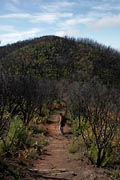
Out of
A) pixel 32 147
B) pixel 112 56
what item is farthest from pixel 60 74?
pixel 32 147

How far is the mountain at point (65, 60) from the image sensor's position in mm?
89188

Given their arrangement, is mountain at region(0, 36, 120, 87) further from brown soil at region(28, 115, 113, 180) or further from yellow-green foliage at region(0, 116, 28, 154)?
brown soil at region(28, 115, 113, 180)

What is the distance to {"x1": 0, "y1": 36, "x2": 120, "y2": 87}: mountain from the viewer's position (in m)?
89.2

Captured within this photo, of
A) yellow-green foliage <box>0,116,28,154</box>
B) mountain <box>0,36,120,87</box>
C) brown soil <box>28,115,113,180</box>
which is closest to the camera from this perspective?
brown soil <box>28,115,113,180</box>

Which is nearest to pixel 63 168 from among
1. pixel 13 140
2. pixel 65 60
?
pixel 13 140

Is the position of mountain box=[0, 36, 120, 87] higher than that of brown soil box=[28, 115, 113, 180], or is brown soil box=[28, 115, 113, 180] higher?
mountain box=[0, 36, 120, 87]

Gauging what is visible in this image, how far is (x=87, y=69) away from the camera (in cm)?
9962

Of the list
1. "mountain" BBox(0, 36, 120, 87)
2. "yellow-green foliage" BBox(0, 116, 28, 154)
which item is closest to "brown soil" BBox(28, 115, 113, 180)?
"yellow-green foliage" BBox(0, 116, 28, 154)

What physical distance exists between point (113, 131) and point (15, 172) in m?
3.33

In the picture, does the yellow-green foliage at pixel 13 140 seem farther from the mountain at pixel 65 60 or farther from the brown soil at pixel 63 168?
the mountain at pixel 65 60

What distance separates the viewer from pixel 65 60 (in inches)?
4163

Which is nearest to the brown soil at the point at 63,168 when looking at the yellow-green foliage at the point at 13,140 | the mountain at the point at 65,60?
the yellow-green foliage at the point at 13,140

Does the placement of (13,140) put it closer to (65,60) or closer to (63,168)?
(63,168)

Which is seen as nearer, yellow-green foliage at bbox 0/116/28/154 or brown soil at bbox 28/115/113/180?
brown soil at bbox 28/115/113/180
